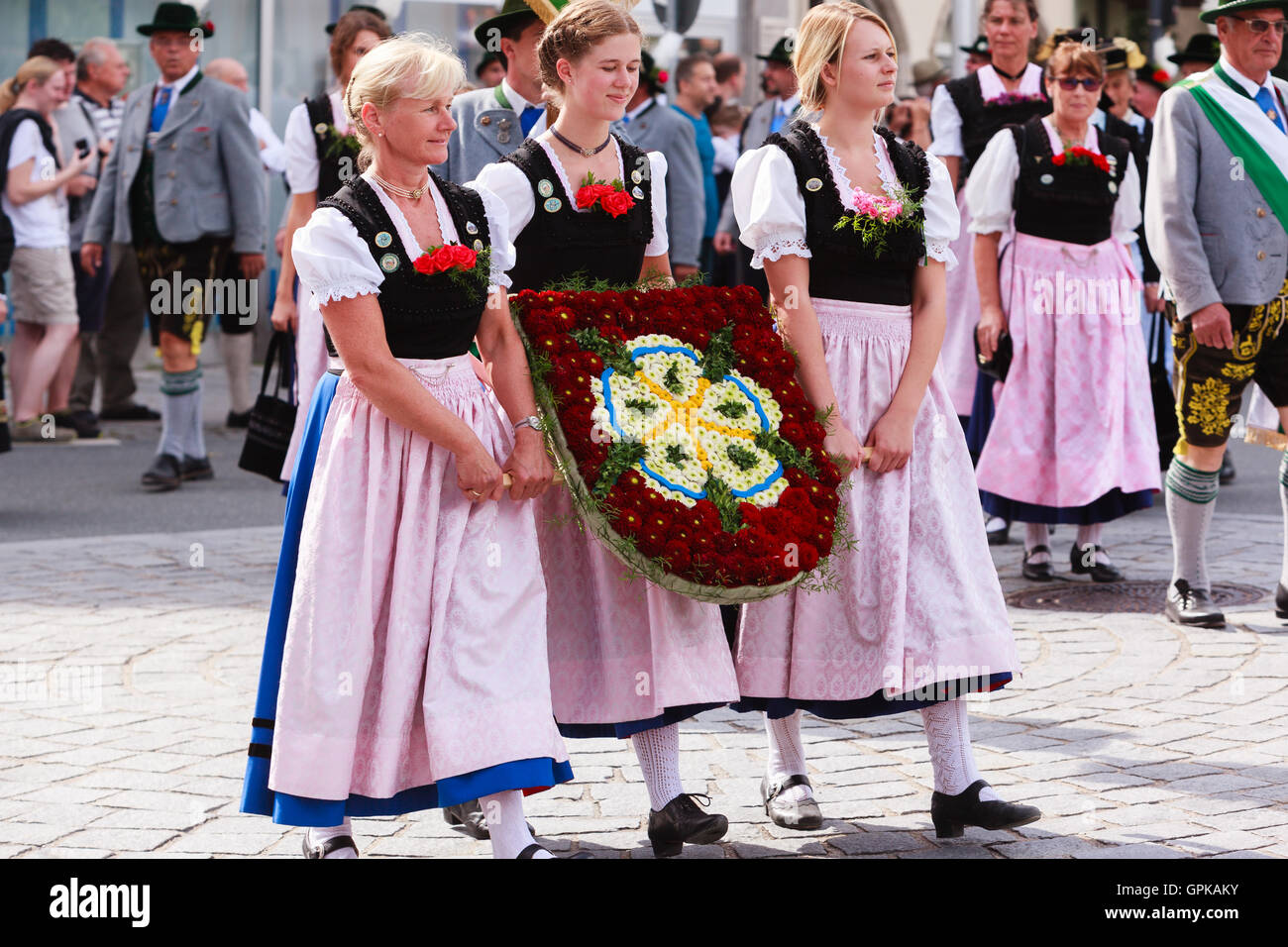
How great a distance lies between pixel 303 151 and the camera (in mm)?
7426

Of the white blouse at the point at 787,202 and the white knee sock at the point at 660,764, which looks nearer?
the white knee sock at the point at 660,764

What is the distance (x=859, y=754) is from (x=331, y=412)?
1.99m

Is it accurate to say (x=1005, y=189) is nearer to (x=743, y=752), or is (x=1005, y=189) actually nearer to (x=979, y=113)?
(x=979, y=113)

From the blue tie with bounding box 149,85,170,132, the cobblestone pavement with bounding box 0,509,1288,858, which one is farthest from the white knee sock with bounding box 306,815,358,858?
the blue tie with bounding box 149,85,170,132

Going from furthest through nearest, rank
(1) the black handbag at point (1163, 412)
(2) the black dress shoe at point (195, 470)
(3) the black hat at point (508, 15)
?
(2) the black dress shoe at point (195, 470) → (1) the black handbag at point (1163, 412) → (3) the black hat at point (508, 15)

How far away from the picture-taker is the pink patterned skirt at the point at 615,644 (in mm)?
4418

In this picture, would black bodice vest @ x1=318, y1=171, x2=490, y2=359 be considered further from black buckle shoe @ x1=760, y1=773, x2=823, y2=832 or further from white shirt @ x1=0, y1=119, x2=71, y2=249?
white shirt @ x1=0, y1=119, x2=71, y2=249

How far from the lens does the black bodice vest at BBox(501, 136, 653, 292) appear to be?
4.70 m

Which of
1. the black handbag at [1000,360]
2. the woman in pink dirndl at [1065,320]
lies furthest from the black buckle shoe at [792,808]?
the black handbag at [1000,360]

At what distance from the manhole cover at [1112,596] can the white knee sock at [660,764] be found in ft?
10.7

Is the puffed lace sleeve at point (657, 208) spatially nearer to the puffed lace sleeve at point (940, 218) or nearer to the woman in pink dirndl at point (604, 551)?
the woman in pink dirndl at point (604, 551)

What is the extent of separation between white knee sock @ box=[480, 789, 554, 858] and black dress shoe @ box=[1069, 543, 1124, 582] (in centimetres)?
440
